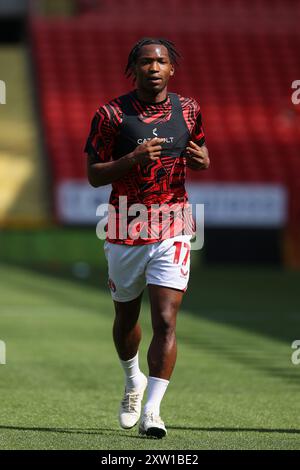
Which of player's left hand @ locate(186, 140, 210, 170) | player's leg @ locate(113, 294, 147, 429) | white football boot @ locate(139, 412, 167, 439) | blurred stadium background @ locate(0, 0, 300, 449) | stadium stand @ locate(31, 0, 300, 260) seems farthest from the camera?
stadium stand @ locate(31, 0, 300, 260)

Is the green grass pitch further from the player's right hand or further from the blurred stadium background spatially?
the player's right hand

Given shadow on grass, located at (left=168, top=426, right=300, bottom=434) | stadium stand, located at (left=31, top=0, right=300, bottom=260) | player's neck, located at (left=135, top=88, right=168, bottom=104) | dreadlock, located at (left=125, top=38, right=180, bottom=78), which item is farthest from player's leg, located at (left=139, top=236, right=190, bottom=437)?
stadium stand, located at (left=31, top=0, right=300, bottom=260)

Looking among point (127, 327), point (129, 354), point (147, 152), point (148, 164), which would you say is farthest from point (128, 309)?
point (147, 152)

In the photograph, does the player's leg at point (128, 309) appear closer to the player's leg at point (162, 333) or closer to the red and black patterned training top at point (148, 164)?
the red and black patterned training top at point (148, 164)

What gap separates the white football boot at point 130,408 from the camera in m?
6.57

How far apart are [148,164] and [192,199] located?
14536 millimetres

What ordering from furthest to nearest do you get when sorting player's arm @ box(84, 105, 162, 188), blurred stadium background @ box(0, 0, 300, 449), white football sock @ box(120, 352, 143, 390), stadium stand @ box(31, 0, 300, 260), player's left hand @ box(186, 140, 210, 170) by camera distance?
stadium stand @ box(31, 0, 300, 260)
blurred stadium background @ box(0, 0, 300, 449)
white football sock @ box(120, 352, 143, 390)
player's left hand @ box(186, 140, 210, 170)
player's arm @ box(84, 105, 162, 188)

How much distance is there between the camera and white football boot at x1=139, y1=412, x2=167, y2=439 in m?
6.18

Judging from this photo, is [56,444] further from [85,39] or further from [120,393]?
[85,39]

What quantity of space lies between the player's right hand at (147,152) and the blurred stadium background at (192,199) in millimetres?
1435

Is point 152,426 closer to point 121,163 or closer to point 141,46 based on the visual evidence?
point 121,163

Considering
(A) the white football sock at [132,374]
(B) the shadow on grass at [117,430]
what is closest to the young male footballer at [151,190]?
(B) the shadow on grass at [117,430]

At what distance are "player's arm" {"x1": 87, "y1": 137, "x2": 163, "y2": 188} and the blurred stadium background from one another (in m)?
1.35
